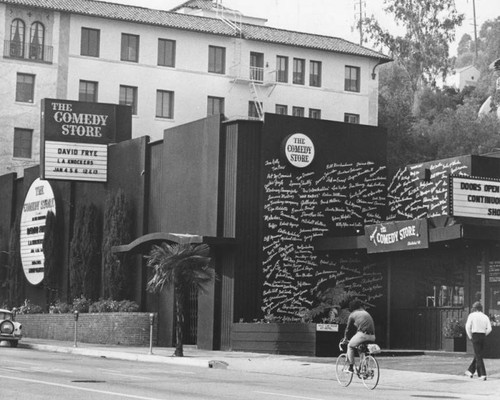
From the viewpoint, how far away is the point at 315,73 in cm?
7600

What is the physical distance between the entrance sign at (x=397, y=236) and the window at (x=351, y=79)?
43611 millimetres

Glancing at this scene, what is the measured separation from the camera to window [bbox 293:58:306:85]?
75.4 metres

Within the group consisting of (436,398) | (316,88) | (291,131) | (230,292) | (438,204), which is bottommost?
(436,398)

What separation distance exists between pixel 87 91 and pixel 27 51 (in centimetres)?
442

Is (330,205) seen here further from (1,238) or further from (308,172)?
(1,238)

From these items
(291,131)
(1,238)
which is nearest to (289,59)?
(1,238)

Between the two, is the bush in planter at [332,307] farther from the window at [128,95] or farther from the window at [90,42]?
the window at [90,42]

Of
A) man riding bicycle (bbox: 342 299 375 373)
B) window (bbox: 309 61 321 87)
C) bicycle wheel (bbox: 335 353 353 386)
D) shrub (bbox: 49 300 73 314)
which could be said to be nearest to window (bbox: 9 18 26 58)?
window (bbox: 309 61 321 87)

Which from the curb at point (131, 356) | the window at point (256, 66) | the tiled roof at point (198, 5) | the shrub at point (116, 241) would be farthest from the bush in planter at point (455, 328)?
the tiled roof at point (198, 5)

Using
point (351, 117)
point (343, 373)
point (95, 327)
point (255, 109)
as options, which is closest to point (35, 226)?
point (95, 327)

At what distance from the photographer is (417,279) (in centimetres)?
3575

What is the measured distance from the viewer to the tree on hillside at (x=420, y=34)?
273ft

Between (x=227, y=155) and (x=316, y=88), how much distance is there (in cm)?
4074

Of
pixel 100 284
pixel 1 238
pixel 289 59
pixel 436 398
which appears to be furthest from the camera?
pixel 289 59
